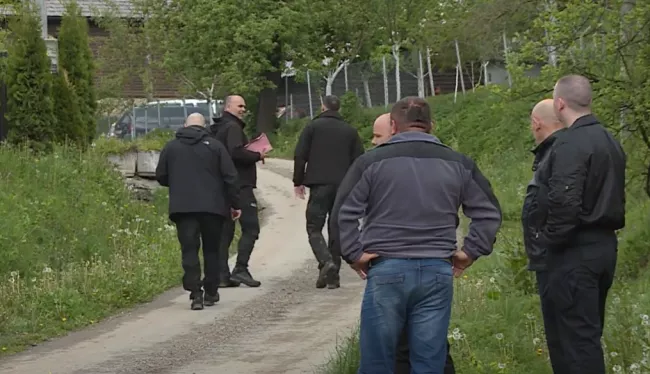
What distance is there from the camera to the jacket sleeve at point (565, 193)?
6391 mm

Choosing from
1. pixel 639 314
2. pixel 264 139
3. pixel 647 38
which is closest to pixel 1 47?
pixel 264 139

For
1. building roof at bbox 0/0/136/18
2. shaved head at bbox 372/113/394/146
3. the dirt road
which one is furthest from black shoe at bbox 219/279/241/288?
building roof at bbox 0/0/136/18

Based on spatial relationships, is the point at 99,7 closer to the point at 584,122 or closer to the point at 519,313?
the point at 519,313

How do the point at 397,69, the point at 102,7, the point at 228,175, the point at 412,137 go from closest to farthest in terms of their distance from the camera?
the point at 412,137
the point at 228,175
the point at 397,69
the point at 102,7

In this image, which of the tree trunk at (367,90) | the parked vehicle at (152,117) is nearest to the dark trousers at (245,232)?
the parked vehicle at (152,117)

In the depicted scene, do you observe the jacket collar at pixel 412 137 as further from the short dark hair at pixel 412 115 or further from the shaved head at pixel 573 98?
the shaved head at pixel 573 98

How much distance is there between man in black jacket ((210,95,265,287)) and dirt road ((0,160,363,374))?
0.29 meters

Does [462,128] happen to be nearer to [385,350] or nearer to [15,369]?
[15,369]

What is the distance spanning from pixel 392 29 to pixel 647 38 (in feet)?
82.3

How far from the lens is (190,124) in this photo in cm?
1175

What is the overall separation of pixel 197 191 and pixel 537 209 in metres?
5.17

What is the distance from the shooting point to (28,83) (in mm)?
18406

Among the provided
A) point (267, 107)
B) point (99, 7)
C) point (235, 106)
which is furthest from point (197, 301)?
point (99, 7)

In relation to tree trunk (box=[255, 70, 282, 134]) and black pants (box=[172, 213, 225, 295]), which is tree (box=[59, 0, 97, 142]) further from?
tree trunk (box=[255, 70, 282, 134])
